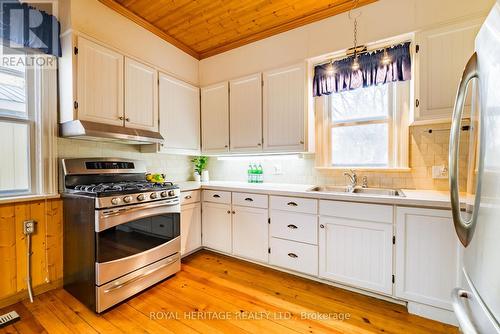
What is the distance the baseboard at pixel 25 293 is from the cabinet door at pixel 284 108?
2464 millimetres

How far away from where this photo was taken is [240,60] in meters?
2.88

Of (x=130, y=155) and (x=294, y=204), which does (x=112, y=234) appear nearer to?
(x=130, y=155)

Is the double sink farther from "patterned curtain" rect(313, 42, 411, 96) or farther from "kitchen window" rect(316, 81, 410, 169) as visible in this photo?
"patterned curtain" rect(313, 42, 411, 96)

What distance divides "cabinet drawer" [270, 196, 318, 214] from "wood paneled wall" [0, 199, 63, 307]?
205 cm

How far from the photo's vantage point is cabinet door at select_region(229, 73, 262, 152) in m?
2.73

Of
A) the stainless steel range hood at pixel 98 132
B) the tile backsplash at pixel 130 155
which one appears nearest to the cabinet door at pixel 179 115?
the tile backsplash at pixel 130 155

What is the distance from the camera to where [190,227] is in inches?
105

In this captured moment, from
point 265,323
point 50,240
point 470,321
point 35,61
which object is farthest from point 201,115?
point 470,321

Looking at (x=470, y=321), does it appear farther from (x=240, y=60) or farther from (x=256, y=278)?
(x=240, y=60)

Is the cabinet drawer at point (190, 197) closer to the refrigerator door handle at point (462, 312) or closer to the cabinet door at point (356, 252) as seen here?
the cabinet door at point (356, 252)

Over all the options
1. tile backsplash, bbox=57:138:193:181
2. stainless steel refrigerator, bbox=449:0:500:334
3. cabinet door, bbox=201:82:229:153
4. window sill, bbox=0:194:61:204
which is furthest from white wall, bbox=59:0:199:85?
stainless steel refrigerator, bbox=449:0:500:334

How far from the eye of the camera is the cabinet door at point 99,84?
1.97m

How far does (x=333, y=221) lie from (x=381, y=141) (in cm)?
109

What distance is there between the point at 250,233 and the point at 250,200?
373 mm
